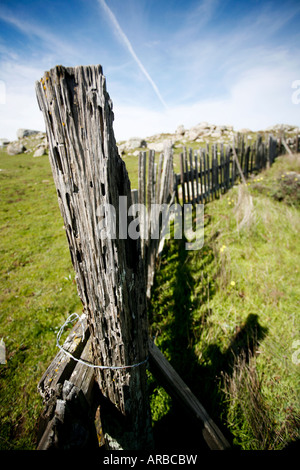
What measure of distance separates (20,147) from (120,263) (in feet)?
105

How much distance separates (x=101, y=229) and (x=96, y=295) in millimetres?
398

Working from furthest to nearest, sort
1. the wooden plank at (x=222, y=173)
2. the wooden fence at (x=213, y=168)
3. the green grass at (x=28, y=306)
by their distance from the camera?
1. the wooden plank at (x=222, y=173)
2. the wooden fence at (x=213, y=168)
3. the green grass at (x=28, y=306)

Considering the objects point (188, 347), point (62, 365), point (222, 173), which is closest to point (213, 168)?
point (222, 173)

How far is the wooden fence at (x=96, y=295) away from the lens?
2.61ft

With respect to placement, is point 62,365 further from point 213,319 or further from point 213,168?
point 213,168

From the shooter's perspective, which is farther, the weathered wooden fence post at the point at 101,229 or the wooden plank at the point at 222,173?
the wooden plank at the point at 222,173

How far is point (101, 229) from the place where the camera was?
3.11ft

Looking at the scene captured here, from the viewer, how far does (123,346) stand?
117 cm

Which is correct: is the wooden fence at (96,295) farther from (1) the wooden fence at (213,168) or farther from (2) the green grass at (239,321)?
(1) the wooden fence at (213,168)

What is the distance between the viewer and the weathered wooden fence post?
0.78m

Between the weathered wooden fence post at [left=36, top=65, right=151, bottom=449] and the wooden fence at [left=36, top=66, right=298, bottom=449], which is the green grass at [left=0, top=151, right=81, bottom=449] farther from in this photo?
the weathered wooden fence post at [left=36, top=65, right=151, bottom=449]

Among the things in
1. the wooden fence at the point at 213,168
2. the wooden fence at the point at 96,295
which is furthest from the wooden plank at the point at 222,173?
the wooden fence at the point at 96,295
